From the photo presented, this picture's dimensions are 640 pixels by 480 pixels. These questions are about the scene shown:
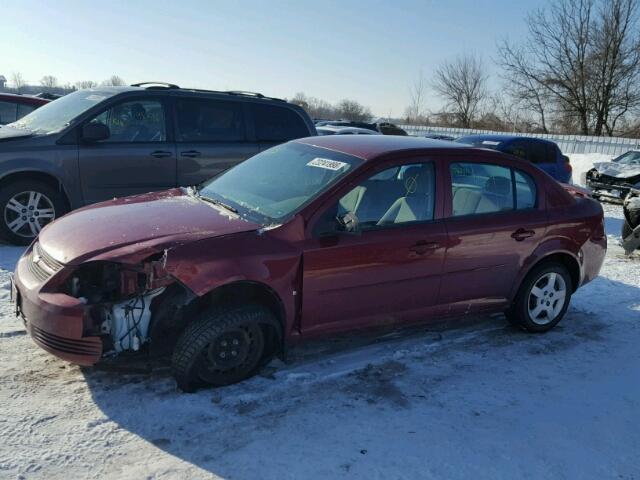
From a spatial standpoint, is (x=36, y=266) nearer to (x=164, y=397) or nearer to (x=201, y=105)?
(x=164, y=397)

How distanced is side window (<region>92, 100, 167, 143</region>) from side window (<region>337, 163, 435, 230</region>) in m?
3.87

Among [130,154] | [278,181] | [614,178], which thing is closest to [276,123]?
[130,154]

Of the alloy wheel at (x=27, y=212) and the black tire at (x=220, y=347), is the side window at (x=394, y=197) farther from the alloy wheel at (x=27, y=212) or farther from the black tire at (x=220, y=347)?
the alloy wheel at (x=27, y=212)

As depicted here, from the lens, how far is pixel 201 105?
23.8ft

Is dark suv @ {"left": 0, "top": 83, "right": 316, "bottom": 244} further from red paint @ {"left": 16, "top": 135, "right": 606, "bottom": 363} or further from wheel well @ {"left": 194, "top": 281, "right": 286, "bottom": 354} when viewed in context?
wheel well @ {"left": 194, "top": 281, "right": 286, "bottom": 354}

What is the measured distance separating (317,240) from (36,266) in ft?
5.88

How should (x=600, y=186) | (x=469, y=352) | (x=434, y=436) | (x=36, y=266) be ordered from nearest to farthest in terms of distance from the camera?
1. (x=434, y=436)
2. (x=36, y=266)
3. (x=469, y=352)
4. (x=600, y=186)

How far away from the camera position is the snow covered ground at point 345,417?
9.56ft

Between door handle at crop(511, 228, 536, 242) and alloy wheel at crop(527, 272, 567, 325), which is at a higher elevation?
door handle at crop(511, 228, 536, 242)

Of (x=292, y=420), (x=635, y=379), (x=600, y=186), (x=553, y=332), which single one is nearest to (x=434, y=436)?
(x=292, y=420)

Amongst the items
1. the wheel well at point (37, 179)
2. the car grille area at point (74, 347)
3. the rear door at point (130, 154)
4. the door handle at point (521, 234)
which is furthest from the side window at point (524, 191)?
the wheel well at point (37, 179)

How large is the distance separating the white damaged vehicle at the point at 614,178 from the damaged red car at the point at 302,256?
35.3 ft

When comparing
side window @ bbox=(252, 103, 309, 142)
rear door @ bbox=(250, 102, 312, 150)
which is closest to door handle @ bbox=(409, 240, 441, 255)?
rear door @ bbox=(250, 102, 312, 150)

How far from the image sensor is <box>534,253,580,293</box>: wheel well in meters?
4.90
